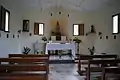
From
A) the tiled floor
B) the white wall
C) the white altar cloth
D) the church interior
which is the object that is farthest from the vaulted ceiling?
the tiled floor

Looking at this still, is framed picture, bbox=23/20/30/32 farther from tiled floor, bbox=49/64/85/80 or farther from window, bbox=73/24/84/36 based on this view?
tiled floor, bbox=49/64/85/80

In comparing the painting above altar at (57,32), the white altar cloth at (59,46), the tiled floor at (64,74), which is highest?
the painting above altar at (57,32)

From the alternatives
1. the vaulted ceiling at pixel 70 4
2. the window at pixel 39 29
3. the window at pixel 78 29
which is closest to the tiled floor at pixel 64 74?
the vaulted ceiling at pixel 70 4

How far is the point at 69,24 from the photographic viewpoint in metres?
11.4

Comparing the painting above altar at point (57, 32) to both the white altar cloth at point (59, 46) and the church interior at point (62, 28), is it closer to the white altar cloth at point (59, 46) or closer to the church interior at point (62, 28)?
the church interior at point (62, 28)

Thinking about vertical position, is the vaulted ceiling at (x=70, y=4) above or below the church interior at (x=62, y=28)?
above

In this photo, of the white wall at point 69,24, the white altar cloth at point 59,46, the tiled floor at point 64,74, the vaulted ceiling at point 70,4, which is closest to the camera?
the tiled floor at point 64,74

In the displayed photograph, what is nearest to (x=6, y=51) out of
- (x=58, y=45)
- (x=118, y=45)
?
(x=58, y=45)

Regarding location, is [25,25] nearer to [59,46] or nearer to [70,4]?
[59,46]

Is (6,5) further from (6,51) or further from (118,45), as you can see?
(118,45)

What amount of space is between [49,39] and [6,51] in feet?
13.6

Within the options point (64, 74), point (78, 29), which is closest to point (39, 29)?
point (78, 29)

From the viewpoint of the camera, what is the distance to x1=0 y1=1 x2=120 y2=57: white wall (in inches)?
326

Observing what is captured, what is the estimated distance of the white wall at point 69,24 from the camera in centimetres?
828
